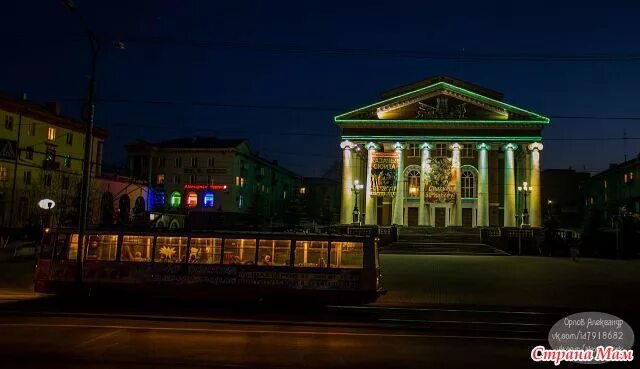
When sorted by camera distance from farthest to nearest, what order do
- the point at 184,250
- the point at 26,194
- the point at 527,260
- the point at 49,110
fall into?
1. the point at 49,110
2. the point at 26,194
3. the point at 527,260
4. the point at 184,250

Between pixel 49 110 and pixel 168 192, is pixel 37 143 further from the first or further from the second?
pixel 168 192

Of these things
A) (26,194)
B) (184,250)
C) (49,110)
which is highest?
(49,110)

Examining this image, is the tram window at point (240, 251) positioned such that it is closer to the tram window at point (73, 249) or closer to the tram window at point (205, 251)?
the tram window at point (205, 251)

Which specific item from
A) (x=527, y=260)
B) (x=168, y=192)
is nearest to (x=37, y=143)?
(x=168, y=192)

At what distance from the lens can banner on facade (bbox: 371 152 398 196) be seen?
49.5m

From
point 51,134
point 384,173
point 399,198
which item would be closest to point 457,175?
point 399,198

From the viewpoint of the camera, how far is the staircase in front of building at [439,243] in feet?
134

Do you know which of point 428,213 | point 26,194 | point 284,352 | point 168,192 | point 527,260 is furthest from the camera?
point 168,192

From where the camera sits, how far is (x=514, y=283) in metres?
23.5

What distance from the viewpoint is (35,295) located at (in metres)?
18.7

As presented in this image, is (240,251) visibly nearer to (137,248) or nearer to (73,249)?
(137,248)

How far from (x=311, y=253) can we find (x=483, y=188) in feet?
127

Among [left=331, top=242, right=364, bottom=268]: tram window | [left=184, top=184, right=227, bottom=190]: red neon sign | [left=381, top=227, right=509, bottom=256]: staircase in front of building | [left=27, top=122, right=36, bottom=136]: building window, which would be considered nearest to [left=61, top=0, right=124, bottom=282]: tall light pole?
[left=331, top=242, right=364, bottom=268]: tram window

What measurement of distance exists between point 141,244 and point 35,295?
182 inches
